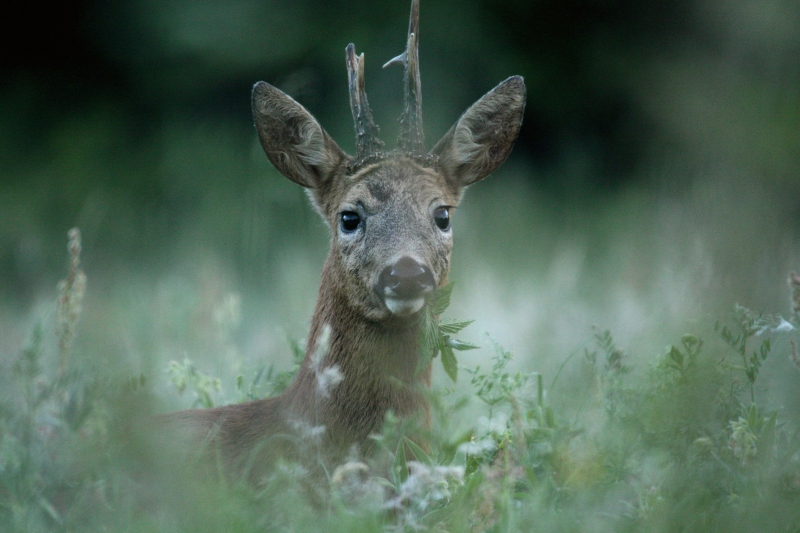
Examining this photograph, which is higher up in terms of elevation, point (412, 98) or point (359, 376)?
point (412, 98)

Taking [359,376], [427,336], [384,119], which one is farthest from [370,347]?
[384,119]

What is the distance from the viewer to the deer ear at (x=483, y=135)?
167 inches

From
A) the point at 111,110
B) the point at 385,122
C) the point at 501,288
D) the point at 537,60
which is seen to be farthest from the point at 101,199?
the point at 537,60

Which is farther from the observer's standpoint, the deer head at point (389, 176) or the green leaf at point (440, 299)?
the deer head at point (389, 176)

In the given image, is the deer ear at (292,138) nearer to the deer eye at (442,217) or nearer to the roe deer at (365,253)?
the roe deer at (365,253)

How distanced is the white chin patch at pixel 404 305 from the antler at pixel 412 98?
797mm

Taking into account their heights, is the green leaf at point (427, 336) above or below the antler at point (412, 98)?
below

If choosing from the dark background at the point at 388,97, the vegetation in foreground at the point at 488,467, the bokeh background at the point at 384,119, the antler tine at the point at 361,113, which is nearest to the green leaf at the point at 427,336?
the vegetation in foreground at the point at 488,467

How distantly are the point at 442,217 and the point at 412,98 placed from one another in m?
0.47

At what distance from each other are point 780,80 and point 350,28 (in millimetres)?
3708

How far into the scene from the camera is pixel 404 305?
3482 millimetres

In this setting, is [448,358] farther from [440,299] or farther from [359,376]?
[359,376]

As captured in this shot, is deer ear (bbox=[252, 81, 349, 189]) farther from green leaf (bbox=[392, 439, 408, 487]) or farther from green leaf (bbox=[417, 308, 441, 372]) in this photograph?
green leaf (bbox=[392, 439, 408, 487])

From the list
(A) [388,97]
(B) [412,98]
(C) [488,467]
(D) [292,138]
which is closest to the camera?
(C) [488,467]
